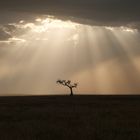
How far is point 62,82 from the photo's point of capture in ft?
457
